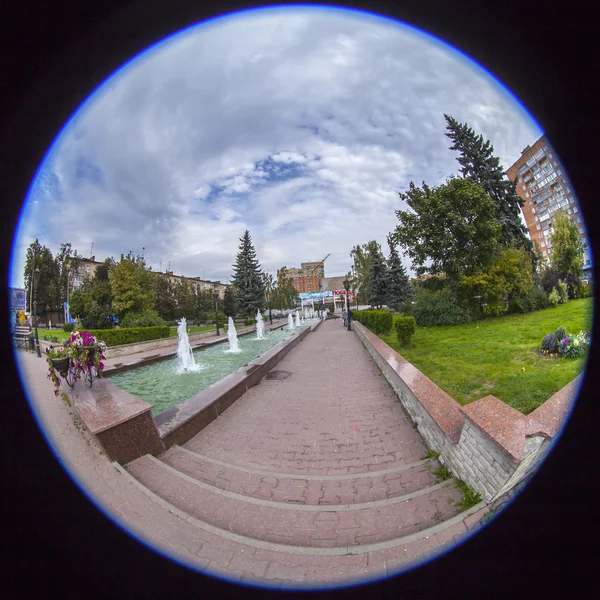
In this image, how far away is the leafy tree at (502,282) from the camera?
14734 mm

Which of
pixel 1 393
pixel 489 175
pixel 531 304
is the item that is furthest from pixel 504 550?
pixel 489 175

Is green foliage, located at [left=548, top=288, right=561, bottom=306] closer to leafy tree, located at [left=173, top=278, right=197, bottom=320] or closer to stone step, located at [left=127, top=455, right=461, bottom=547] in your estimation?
stone step, located at [left=127, top=455, right=461, bottom=547]

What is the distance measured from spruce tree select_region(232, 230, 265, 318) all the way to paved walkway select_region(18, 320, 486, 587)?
29.6 meters

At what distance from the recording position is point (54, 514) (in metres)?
2.06

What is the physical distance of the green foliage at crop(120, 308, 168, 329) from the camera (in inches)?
738

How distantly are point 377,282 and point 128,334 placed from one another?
27704 millimetres

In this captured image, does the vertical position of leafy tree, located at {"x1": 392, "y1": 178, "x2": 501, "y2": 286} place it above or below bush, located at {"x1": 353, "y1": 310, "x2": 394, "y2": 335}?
above

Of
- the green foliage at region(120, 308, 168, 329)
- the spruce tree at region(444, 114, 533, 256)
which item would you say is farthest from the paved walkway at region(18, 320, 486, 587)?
the spruce tree at region(444, 114, 533, 256)

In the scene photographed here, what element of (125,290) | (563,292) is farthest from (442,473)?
(125,290)

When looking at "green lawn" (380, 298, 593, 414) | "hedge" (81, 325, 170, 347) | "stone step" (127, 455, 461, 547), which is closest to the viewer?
"stone step" (127, 455, 461, 547)

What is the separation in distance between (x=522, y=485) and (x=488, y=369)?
4.82m

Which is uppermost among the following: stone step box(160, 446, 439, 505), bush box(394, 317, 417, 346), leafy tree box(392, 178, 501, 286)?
leafy tree box(392, 178, 501, 286)

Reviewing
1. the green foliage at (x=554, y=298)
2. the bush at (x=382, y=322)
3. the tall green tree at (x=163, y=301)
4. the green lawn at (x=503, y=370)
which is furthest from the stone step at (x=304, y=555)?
the tall green tree at (x=163, y=301)

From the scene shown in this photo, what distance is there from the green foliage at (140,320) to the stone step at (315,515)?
1968 centimetres
